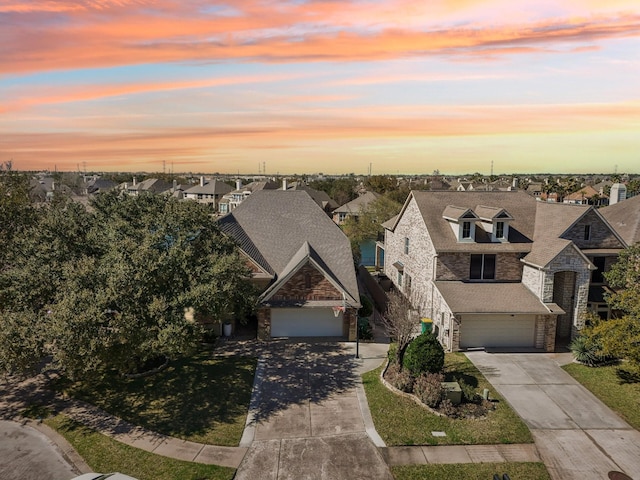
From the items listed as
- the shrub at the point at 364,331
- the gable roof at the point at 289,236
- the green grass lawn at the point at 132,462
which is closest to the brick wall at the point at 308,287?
the gable roof at the point at 289,236

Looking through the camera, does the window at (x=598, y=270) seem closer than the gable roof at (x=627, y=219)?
Yes

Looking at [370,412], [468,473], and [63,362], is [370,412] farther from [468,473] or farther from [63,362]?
[63,362]

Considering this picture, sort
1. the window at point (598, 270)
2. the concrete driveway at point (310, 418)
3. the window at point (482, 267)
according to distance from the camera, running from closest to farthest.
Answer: the concrete driveway at point (310, 418), the window at point (598, 270), the window at point (482, 267)

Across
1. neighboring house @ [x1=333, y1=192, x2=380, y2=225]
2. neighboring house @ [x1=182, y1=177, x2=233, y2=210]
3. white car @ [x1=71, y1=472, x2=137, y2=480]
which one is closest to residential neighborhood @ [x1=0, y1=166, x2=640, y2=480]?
white car @ [x1=71, y1=472, x2=137, y2=480]

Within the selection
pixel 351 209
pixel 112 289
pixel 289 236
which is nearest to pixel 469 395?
pixel 112 289

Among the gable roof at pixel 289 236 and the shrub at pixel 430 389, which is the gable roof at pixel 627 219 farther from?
the gable roof at pixel 289 236

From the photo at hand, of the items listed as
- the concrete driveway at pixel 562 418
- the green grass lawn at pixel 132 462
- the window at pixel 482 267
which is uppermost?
the window at pixel 482 267

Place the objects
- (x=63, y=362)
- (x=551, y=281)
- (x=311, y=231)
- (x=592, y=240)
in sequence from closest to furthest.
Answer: (x=63, y=362) → (x=551, y=281) → (x=592, y=240) → (x=311, y=231)

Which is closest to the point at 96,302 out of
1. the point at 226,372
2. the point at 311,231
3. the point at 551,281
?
the point at 226,372
